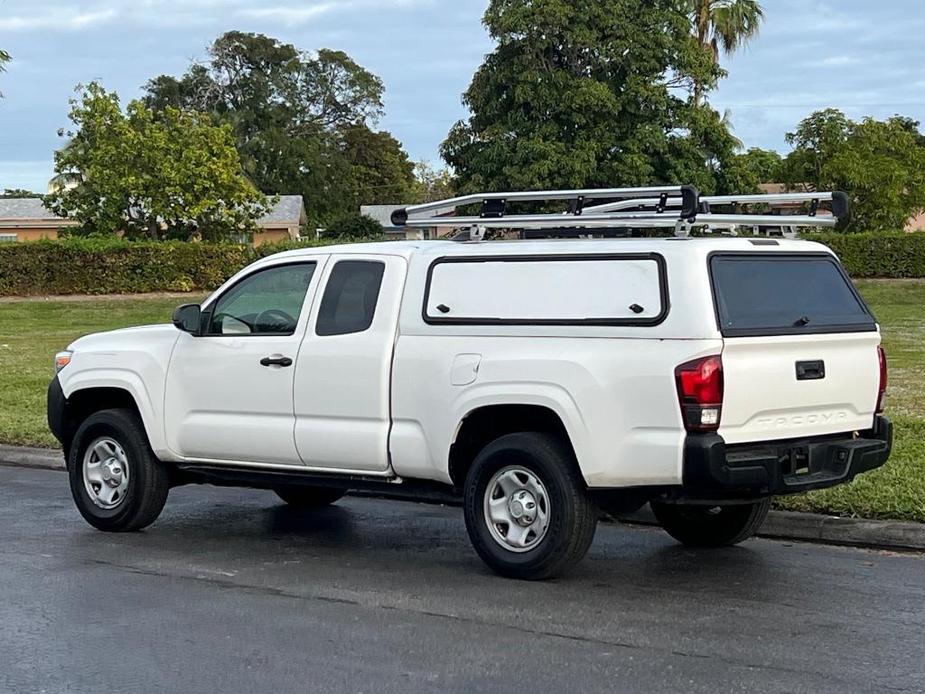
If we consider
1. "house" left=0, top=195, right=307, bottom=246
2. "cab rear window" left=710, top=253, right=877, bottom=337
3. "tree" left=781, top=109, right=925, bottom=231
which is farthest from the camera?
"house" left=0, top=195, right=307, bottom=246

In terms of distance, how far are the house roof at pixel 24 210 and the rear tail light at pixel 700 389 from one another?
220 feet

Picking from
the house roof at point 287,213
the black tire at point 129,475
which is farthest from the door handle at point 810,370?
the house roof at point 287,213

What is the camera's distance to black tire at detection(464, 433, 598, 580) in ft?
23.4

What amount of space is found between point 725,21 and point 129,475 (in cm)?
4688

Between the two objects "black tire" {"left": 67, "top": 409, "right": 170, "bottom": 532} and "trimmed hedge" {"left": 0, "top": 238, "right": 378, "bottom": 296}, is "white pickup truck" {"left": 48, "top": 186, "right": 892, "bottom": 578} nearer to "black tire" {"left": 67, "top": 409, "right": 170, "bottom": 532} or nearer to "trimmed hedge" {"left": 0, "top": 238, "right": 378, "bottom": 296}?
"black tire" {"left": 67, "top": 409, "right": 170, "bottom": 532}

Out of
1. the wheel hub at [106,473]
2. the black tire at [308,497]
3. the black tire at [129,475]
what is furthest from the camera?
the black tire at [308,497]

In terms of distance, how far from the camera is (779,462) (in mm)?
6922

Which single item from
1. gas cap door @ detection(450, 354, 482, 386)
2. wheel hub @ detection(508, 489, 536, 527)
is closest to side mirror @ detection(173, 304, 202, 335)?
gas cap door @ detection(450, 354, 482, 386)

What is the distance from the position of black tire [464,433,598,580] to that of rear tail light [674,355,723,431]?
0.79 metres

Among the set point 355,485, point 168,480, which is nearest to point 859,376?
point 355,485

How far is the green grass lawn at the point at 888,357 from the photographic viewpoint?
889 cm

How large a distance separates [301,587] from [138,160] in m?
41.6

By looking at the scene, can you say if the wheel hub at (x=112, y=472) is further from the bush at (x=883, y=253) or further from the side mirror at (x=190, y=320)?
the bush at (x=883, y=253)

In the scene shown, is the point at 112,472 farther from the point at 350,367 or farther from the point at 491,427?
the point at 491,427
